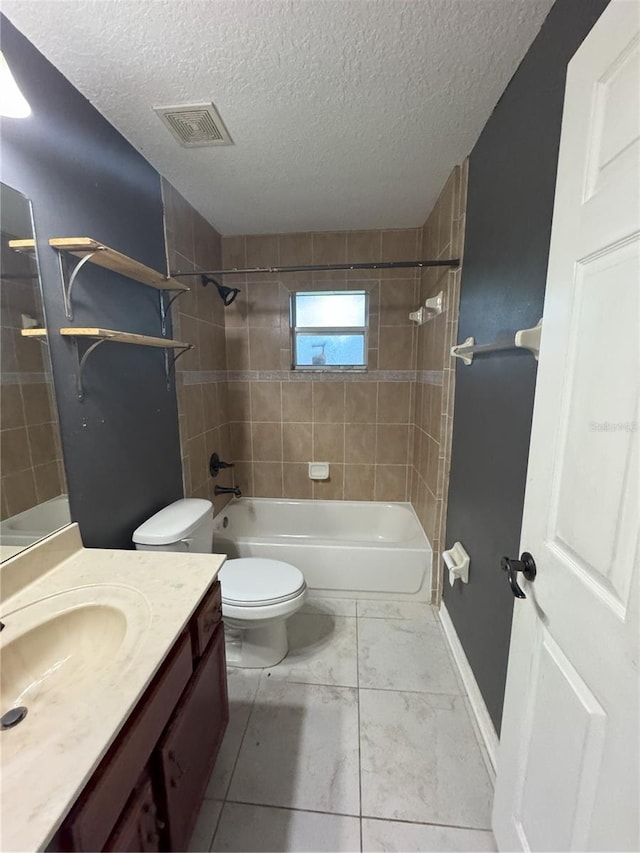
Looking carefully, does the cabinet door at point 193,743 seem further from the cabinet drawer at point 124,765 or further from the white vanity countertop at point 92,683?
the white vanity countertop at point 92,683

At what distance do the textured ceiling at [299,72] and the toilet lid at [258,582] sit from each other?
6.19 feet

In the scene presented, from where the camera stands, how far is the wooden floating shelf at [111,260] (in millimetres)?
1081

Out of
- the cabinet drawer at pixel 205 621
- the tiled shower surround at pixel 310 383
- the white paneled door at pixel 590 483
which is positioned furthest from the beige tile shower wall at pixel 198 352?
the white paneled door at pixel 590 483

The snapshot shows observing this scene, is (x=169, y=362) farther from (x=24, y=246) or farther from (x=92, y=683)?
(x=92, y=683)

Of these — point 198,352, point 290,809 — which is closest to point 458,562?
point 290,809

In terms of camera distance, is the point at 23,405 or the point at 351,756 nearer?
the point at 23,405

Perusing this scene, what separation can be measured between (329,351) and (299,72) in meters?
1.66

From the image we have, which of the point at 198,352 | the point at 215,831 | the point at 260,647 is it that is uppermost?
the point at 198,352

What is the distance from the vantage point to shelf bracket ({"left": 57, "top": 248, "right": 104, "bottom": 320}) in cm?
112

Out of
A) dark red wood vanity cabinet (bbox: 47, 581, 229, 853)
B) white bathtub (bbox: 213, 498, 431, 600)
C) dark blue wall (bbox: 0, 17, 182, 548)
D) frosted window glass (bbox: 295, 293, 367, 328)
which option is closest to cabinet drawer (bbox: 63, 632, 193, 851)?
dark red wood vanity cabinet (bbox: 47, 581, 229, 853)

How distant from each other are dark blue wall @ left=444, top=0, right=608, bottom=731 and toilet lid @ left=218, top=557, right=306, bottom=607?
0.83 m

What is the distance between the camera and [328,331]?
264 centimetres

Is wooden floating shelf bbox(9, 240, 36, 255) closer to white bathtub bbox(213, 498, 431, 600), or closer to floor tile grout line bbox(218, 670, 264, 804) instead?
white bathtub bbox(213, 498, 431, 600)

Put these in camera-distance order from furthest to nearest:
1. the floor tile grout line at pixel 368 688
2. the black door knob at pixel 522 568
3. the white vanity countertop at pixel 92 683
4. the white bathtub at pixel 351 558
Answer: the white bathtub at pixel 351 558
the floor tile grout line at pixel 368 688
the black door knob at pixel 522 568
the white vanity countertop at pixel 92 683
